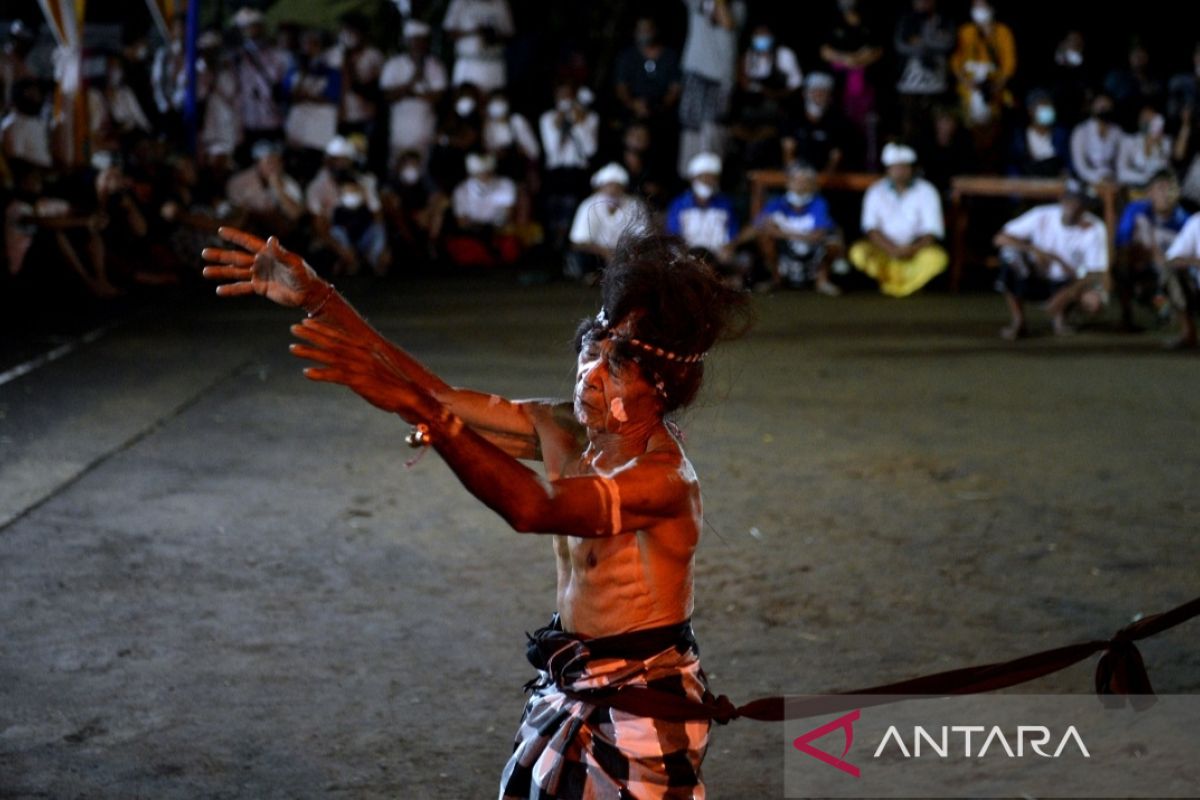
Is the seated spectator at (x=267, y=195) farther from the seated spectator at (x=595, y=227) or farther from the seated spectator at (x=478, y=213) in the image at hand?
the seated spectator at (x=595, y=227)

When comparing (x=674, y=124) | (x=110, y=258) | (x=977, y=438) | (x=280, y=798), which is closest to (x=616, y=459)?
(x=280, y=798)

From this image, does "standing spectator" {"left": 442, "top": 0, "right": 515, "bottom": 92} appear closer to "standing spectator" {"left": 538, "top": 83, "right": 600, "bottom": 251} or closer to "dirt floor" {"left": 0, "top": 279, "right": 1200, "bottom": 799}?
"standing spectator" {"left": 538, "top": 83, "right": 600, "bottom": 251}

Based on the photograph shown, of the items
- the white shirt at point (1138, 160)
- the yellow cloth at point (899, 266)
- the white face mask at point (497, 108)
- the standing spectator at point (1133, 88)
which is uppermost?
the standing spectator at point (1133, 88)

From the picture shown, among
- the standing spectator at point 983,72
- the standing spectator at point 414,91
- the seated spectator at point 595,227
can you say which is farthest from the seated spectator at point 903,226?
the standing spectator at point 414,91

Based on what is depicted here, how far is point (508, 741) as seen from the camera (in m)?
4.51

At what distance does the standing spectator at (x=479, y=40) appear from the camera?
17281mm

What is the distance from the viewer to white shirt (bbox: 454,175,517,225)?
55.8 ft

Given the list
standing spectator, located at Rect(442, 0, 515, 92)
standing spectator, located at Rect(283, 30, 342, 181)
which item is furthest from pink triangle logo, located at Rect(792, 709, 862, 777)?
standing spectator, located at Rect(442, 0, 515, 92)

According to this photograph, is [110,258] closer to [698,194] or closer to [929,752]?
[698,194]

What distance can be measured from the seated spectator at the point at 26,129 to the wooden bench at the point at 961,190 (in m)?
6.90

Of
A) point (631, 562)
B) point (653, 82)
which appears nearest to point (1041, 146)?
point (653, 82)

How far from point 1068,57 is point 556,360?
8611 mm

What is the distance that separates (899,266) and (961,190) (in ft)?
3.43

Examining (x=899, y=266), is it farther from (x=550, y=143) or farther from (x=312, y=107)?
(x=312, y=107)
